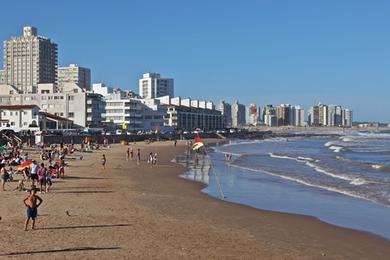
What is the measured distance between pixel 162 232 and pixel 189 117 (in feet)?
476


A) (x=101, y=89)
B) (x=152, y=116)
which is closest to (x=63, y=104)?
(x=152, y=116)

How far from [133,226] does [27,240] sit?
10.5 feet

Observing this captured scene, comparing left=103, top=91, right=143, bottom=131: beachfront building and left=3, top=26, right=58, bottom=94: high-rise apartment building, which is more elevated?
left=3, top=26, right=58, bottom=94: high-rise apartment building

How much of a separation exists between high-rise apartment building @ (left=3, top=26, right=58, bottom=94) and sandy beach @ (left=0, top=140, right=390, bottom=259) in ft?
582

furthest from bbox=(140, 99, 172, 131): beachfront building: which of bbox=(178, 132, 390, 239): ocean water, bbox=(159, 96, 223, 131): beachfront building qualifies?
bbox=(178, 132, 390, 239): ocean water

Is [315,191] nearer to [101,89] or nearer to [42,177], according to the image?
[42,177]

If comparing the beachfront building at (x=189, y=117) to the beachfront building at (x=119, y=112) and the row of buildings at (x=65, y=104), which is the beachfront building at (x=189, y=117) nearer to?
the row of buildings at (x=65, y=104)

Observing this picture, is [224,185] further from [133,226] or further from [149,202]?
[133,226]

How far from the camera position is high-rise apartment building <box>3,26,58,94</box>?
627 feet

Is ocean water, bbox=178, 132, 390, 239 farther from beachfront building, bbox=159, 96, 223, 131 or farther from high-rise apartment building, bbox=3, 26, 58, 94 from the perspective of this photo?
high-rise apartment building, bbox=3, 26, 58, 94

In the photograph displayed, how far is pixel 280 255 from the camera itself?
12.1 meters

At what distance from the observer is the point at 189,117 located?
158875 millimetres

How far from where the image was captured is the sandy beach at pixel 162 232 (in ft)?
38.8

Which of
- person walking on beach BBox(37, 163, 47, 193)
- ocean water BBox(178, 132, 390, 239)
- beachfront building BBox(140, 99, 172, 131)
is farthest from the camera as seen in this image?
beachfront building BBox(140, 99, 172, 131)
